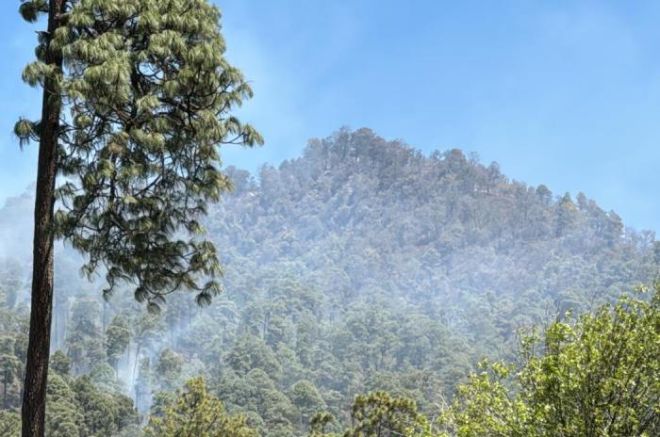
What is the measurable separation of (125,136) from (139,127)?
25 centimetres

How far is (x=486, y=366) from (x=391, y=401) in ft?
29.8

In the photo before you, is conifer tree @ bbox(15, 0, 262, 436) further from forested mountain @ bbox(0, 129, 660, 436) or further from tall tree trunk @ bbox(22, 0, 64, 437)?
forested mountain @ bbox(0, 129, 660, 436)

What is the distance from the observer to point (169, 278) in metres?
8.09

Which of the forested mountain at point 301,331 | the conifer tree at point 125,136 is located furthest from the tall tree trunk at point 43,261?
the forested mountain at point 301,331

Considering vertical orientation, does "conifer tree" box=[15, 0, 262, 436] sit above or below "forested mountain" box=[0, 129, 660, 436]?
below

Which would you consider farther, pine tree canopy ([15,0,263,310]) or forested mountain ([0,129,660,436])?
forested mountain ([0,129,660,436])

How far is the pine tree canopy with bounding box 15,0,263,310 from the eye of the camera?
702cm

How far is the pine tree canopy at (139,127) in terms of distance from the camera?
7023 millimetres

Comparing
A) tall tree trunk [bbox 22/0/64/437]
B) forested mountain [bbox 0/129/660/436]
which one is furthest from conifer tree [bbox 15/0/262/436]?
forested mountain [bbox 0/129/660/436]

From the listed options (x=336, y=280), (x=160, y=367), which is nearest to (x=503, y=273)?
(x=336, y=280)

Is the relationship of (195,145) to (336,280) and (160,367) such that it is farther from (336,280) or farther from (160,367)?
(336,280)

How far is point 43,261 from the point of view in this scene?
7035 millimetres

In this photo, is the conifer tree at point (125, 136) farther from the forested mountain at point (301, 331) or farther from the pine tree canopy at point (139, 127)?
the forested mountain at point (301, 331)

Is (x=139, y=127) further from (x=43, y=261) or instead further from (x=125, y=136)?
(x=43, y=261)
